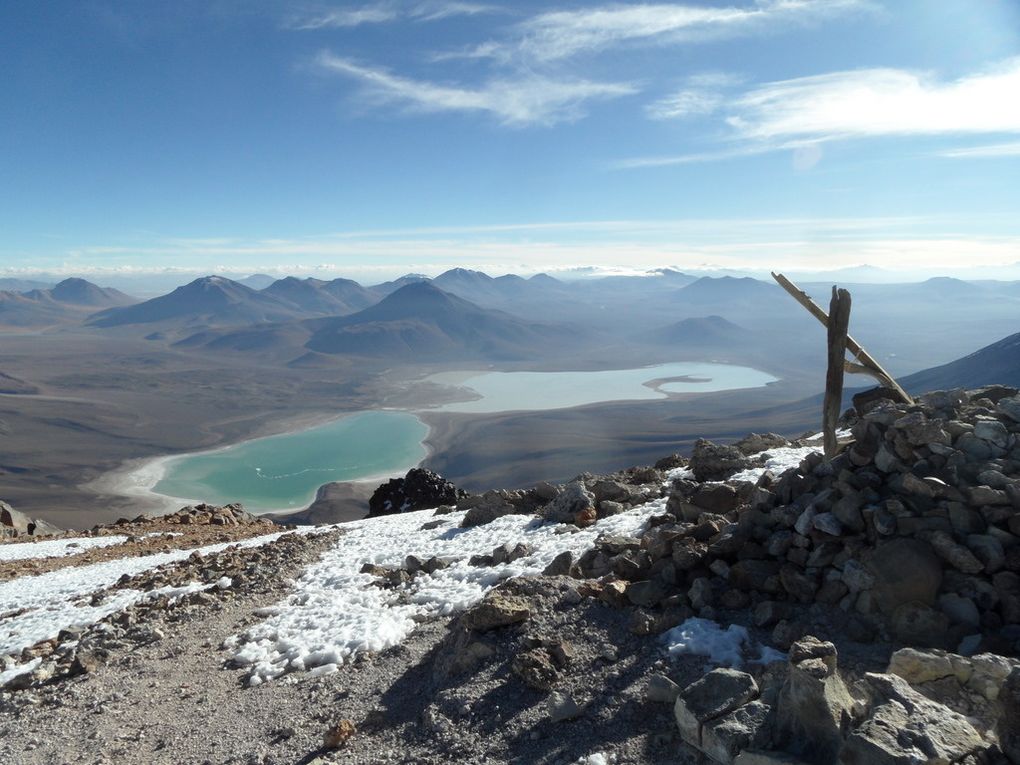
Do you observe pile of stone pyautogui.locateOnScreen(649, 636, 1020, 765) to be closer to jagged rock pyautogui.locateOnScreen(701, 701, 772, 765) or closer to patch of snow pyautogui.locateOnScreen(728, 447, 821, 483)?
jagged rock pyautogui.locateOnScreen(701, 701, 772, 765)

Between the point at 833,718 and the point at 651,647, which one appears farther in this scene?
the point at 651,647

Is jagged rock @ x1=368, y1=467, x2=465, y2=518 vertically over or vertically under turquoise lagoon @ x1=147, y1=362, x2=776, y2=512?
over

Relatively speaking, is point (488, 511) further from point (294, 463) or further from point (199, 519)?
point (294, 463)

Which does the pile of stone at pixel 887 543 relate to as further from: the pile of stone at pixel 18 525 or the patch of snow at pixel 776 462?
the pile of stone at pixel 18 525

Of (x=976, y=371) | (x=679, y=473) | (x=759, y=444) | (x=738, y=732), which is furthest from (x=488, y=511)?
(x=976, y=371)

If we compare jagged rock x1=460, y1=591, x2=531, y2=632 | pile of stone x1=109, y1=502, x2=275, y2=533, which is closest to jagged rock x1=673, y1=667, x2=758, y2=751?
jagged rock x1=460, y1=591, x2=531, y2=632

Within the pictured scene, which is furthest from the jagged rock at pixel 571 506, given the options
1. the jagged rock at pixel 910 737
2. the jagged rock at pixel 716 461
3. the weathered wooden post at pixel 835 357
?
the jagged rock at pixel 910 737
